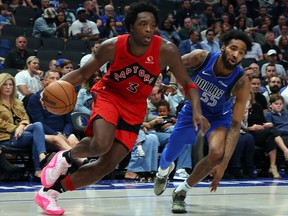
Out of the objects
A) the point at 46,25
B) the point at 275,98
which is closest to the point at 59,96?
the point at 275,98

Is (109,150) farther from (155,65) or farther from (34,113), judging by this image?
(34,113)

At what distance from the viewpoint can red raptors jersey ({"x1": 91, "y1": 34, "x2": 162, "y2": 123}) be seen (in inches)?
212

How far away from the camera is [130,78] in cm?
541

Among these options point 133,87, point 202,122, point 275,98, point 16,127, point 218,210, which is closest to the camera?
point 202,122

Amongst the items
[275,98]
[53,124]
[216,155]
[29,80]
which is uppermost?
[29,80]

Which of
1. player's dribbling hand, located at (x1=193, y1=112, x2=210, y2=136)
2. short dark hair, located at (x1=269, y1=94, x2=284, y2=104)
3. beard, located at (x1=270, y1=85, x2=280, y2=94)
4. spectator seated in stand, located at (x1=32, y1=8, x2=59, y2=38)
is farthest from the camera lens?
spectator seated in stand, located at (x1=32, y1=8, x2=59, y2=38)

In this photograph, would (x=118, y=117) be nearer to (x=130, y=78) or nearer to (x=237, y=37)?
(x=130, y=78)

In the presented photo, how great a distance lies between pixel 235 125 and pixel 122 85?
1146 millimetres

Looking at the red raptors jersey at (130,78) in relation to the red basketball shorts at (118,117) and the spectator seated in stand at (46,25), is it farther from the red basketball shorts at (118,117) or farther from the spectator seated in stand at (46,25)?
the spectator seated in stand at (46,25)

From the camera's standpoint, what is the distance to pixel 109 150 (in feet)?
17.8

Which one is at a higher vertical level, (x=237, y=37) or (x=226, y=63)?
(x=237, y=37)

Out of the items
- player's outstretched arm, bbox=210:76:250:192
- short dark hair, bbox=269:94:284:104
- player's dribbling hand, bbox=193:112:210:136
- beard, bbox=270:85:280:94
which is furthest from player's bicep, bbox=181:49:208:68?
beard, bbox=270:85:280:94

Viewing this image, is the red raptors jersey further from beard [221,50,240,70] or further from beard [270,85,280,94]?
beard [270,85,280,94]

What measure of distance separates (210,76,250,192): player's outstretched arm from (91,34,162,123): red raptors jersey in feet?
2.74
